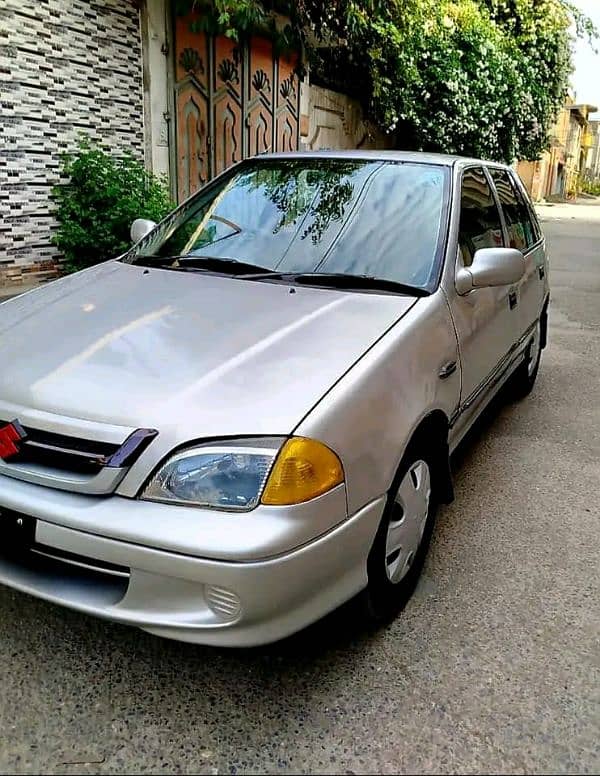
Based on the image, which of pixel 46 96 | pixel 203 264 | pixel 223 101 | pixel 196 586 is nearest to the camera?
pixel 196 586

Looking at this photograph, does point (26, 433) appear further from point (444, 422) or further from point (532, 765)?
point (532, 765)

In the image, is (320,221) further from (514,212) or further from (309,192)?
(514,212)

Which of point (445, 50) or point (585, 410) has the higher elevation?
point (445, 50)

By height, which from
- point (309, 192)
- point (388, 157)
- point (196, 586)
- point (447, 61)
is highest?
point (447, 61)

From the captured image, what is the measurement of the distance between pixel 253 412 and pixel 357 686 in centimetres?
93

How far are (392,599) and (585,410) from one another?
298 cm

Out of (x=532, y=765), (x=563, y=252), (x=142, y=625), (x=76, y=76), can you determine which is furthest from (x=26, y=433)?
(x=563, y=252)

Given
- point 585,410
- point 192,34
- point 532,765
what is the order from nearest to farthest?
1. point 532,765
2. point 585,410
3. point 192,34

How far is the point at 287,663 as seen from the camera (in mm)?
2248

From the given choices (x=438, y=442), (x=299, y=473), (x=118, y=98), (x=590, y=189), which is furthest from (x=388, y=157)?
(x=590, y=189)

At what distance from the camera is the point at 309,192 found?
3.34 meters

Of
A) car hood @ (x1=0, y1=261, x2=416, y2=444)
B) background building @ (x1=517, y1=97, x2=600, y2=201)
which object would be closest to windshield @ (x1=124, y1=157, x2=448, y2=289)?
car hood @ (x1=0, y1=261, x2=416, y2=444)

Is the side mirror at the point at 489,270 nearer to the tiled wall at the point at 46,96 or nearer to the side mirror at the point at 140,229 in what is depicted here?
the side mirror at the point at 140,229

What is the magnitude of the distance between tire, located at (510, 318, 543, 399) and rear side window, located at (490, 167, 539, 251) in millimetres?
643
